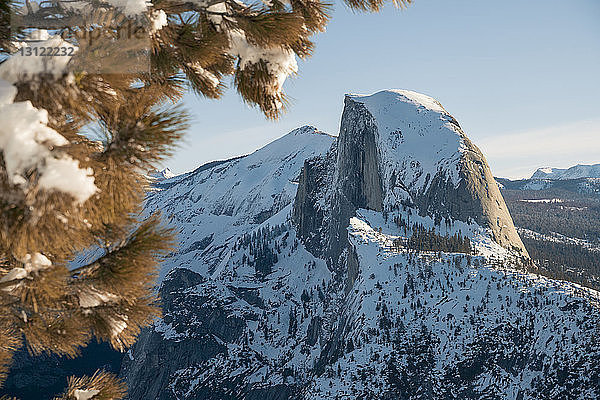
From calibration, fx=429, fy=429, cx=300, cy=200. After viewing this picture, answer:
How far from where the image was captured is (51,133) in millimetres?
2010

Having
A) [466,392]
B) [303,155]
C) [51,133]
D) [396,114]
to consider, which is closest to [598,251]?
[396,114]

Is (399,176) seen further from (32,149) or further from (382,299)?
(32,149)

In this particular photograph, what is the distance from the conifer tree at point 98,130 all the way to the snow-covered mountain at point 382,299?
567cm

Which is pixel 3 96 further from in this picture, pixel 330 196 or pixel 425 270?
pixel 330 196

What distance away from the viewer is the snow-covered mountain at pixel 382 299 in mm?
31406

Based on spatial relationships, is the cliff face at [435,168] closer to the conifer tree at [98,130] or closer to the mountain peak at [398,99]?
the mountain peak at [398,99]

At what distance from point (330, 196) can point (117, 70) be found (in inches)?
3304

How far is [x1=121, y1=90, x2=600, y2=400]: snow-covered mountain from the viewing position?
3141 centimetres

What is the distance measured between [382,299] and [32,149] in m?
40.4

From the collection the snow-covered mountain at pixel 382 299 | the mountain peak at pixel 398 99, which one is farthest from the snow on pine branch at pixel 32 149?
the mountain peak at pixel 398 99

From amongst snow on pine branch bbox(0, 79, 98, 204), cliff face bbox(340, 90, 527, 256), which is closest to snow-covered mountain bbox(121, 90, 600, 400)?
cliff face bbox(340, 90, 527, 256)

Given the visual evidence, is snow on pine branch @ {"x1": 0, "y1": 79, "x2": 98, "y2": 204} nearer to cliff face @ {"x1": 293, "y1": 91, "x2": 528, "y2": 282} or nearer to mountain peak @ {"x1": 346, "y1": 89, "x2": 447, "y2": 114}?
cliff face @ {"x1": 293, "y1": 91, "x2": 528, "y2": 282}

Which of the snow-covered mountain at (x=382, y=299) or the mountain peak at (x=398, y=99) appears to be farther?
the mountain peak at (x=398, y=99)

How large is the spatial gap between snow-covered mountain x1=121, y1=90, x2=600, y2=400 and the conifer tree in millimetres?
5674
